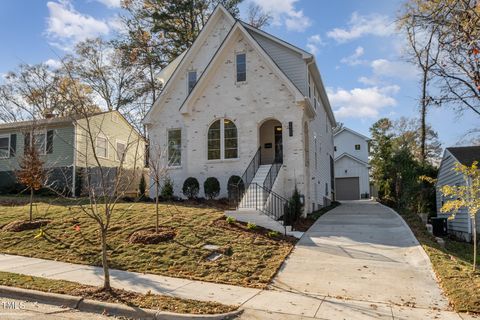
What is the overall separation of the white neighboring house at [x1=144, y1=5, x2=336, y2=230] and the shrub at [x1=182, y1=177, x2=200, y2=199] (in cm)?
24

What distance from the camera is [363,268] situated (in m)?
8.70

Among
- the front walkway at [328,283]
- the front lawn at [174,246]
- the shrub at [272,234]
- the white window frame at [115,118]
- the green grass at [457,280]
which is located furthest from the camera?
the white window frame at [115,118]

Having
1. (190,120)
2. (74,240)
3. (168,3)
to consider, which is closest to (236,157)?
(190,120)

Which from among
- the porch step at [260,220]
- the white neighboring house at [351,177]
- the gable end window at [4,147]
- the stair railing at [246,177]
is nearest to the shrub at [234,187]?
the stair railing at [246,177]

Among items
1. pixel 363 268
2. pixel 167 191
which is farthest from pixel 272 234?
pixel 167 191

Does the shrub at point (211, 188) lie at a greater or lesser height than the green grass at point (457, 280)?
greater

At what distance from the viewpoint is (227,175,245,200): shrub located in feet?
53.4

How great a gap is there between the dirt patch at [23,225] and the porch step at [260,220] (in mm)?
6271

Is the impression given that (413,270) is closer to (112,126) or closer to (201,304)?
(201,304)

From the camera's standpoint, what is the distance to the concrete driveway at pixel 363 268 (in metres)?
7.06

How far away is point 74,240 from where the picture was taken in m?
11.0

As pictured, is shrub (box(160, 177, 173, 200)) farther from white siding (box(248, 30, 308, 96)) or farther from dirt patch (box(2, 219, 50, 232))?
white siding (box(248, 30, 308, 96))

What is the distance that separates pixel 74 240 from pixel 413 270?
29.6 ft

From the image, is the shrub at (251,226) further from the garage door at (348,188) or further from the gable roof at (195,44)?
the garage door at (348,188)
